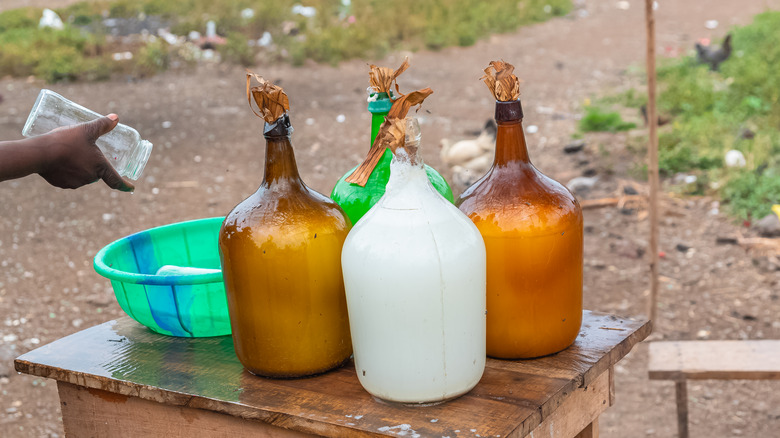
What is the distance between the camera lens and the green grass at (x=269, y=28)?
26.1 ft

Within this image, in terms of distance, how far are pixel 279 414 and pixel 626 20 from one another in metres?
10.5

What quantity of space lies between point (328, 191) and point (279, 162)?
4089mm

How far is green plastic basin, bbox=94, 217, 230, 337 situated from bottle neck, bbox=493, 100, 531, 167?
20.8 inches

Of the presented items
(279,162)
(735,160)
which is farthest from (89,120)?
(735,160)

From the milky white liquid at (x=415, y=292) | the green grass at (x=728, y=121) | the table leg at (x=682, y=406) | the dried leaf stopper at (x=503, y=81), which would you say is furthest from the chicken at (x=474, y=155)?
the milky white liquid at (x=415, y=292)

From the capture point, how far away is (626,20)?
1070cm

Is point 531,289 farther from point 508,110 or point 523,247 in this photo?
point 508,110

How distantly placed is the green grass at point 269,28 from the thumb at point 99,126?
6769mm

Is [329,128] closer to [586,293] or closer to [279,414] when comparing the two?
[586,293]

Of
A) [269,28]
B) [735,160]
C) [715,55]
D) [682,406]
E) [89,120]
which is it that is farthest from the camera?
[269,28]

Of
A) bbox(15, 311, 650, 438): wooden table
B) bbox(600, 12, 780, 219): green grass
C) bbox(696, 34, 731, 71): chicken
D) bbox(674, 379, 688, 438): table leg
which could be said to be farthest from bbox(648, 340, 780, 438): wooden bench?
bbox(696, 34, 731, 71): chicken

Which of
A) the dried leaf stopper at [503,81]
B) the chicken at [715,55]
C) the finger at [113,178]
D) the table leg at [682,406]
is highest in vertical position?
the dried leaf stopper at [503,81]

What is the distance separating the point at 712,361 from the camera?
247 centimetres

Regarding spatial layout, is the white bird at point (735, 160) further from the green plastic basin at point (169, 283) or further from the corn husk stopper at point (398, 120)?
the corn husk stopper at point (398, 120)
